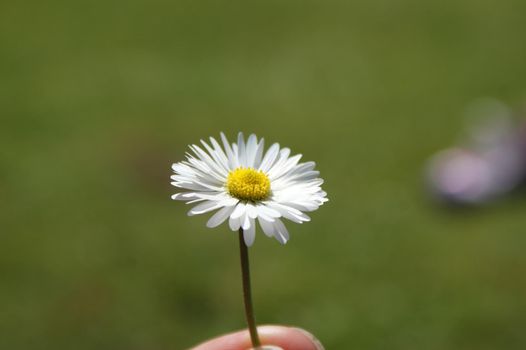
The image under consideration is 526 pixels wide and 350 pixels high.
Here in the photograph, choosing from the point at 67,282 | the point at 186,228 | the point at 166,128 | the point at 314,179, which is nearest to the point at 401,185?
the point at 186,228

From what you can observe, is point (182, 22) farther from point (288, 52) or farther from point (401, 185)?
point (401, 185)

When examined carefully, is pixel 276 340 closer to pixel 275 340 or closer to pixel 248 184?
pixel 275 340

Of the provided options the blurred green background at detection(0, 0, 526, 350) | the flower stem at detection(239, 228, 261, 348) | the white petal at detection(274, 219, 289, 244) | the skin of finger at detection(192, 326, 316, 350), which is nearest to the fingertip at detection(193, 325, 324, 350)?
the skin of finger at detection(192, 326, 316, 350)

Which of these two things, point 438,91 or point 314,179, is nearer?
point 314,179

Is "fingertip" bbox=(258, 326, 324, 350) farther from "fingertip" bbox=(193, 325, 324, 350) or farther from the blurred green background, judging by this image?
the blurred green background

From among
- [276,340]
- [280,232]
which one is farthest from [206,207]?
[276,340]

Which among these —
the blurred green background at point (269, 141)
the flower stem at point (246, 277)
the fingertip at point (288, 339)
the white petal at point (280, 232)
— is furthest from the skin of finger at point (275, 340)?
the blurred green background at point (269, 141)

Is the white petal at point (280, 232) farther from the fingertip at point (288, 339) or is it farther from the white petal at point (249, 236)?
the fingertip at point (288, 339)
